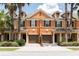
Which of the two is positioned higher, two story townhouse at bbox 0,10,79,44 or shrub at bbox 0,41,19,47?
two story townhouse at bbox 0,10,79,44

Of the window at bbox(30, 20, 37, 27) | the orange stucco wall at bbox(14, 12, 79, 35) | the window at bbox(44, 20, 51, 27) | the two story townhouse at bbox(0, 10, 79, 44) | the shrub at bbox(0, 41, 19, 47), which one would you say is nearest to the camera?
the shrub at bbox(0, 41, 19, 47)

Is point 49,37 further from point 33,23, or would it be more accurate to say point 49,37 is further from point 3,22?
point 3,22

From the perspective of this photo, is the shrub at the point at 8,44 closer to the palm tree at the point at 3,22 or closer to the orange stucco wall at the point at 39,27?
the palm tree at the point at 3,22

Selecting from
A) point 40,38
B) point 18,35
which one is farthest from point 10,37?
point 40,38

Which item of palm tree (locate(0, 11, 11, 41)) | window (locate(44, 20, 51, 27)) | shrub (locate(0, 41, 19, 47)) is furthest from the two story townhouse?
shrub (locate(0, 41, 19, 47))

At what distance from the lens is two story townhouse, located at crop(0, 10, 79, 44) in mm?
34750

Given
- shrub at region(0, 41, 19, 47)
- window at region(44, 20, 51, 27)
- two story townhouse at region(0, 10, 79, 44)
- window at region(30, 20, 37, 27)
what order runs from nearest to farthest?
shrub at region(0, 41, 19, 47)
two story townhouse at region(0, 10, 79, 44)
window at region(30, 20, 37, 27)
window at region(44, 20, 51, 27)

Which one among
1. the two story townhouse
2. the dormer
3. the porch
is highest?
the dormer

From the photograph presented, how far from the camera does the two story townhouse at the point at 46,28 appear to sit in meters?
34.8

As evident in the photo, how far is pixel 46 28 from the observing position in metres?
36.2

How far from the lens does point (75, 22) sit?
36.9 metres

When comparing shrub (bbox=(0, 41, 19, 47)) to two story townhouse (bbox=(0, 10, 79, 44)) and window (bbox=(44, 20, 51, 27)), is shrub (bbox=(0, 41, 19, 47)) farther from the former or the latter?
window (bbox=(44, 20, 51, 27))

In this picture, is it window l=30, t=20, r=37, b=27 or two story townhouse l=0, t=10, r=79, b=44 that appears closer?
two story townhouse l=0, t=10, r=79, b=44

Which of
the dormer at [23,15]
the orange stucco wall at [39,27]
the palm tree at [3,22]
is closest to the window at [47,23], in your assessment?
the orange stucco wall at [39,27]
